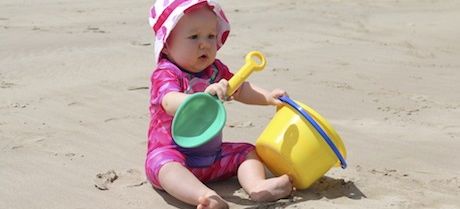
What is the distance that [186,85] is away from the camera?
282 cm

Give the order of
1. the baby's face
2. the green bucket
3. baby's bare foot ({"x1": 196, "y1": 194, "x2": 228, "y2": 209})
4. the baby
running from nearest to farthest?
1. baby's bare foot ({"x1": 196, "y1": 194, "x2": 228, "y2": 209})
2. the green bucket
3. the baby
4. the baby's face

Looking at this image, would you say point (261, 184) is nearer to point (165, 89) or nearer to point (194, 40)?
point (165, 89)

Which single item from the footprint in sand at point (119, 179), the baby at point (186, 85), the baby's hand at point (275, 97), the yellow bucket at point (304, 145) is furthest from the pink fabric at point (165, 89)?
the yellow bucket at point (304, 145)

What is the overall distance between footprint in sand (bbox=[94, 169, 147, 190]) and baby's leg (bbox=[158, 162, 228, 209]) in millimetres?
225

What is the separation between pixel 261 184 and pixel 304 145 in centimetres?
19

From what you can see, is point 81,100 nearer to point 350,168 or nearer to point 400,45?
point 350,168

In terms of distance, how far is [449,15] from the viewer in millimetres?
7688

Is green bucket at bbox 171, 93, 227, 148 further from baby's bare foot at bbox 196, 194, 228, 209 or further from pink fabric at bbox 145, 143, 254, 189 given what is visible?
baby's bare foot at bbox 196, 194, 228, 209

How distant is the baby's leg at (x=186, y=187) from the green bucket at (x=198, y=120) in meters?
0.09

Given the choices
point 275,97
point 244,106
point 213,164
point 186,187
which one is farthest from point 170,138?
point 244,106

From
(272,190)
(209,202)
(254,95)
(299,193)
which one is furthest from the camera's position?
(254,95)

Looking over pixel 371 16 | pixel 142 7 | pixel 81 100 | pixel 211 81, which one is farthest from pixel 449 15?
pixel 211 81

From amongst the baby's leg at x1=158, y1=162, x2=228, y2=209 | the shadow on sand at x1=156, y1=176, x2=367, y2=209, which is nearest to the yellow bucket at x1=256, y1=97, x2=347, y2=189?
the shadow on sand at x1=156, y1=176, x2=367, y2=209

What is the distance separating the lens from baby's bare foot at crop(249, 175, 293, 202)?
8.41ft
